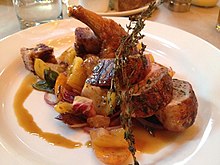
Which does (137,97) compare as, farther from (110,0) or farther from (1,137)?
(110,0)

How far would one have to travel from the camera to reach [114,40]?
128 centimetres

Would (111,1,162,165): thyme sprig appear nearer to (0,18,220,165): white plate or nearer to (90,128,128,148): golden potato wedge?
(90,128,128,148): golden potato wedge

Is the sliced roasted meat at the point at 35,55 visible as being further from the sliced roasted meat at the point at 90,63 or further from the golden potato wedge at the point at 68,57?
the sliced roasted meat at the point at 90,63

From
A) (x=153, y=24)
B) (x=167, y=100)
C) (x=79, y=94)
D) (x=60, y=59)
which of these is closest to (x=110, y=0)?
(x=153, y=24)

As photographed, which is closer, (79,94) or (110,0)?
(79,94)

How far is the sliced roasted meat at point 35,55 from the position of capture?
4.49 ft

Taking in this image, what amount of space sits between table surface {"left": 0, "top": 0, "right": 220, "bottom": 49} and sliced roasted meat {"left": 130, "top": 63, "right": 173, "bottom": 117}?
2.41ft

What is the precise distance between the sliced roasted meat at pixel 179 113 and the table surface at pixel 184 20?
712 millimetres

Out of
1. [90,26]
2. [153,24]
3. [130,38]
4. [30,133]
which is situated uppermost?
[130,38]

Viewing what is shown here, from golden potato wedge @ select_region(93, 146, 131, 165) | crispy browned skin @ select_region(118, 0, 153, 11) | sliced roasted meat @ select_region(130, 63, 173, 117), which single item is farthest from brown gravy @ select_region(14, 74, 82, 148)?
crispy browned skin @ select_region(118, 0, 153, 11)

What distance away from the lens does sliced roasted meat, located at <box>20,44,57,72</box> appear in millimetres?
1368

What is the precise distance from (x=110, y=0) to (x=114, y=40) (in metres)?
0.69

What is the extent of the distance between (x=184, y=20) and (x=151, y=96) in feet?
3.36

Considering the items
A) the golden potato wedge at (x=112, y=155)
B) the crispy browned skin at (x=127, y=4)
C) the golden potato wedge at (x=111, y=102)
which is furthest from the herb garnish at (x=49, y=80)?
the crispy browned skin at (x=127, y=4)
